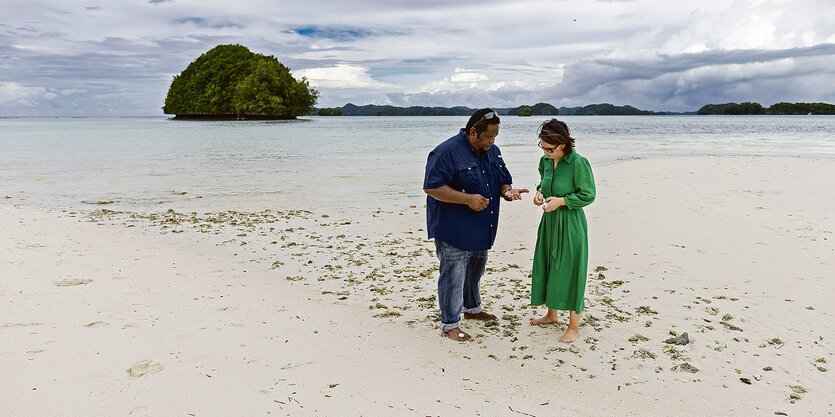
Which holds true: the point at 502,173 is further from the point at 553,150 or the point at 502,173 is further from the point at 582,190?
the point at 582,190

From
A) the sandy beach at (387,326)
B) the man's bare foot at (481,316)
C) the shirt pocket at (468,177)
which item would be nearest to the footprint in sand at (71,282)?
the sandy beach at (387,326)

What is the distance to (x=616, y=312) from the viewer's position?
6.05 metres

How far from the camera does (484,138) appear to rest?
4.86 meters

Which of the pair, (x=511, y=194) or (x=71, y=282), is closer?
(x=511, y=194)

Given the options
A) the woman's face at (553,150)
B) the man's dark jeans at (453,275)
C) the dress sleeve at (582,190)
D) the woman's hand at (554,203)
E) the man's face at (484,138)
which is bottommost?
the man's dark jeans at (453,275)

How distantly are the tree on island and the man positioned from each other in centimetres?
12024

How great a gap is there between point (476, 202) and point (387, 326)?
5.62 feet

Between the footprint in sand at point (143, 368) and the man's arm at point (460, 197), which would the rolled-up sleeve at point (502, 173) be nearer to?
the man's arm at point (460, 197)

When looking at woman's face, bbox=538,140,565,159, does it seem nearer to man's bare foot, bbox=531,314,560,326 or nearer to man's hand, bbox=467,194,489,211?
man's hand, bbox=467,194,489,211

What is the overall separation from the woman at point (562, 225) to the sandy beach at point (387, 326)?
0.46 meters

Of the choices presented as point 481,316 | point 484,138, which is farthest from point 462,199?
point 481,316

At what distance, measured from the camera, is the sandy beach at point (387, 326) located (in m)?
4.21

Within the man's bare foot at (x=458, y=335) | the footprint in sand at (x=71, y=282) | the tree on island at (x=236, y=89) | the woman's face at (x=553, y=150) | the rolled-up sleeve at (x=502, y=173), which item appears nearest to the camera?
the woman's face at (x=553, y=150)

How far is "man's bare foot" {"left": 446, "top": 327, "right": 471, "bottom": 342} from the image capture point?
17.5 feet
